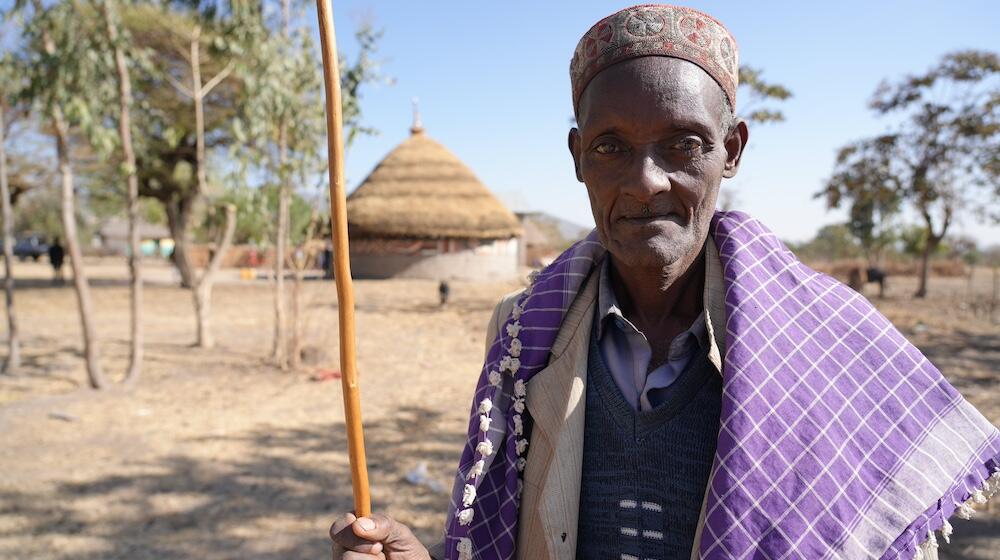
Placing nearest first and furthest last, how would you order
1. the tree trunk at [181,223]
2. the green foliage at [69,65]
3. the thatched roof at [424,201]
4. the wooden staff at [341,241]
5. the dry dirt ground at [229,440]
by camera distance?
1. the wooden staff at [341,241]
2. the dry dirt ground at [229,440]
3. the green foliage at [69,65]
4. the tree trunk at [181,223]
5. the thatched roof at [424,201]

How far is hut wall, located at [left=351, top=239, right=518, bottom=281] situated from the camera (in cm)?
2150

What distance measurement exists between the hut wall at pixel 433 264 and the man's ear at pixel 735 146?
2025 cm

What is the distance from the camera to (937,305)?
13.7 metres

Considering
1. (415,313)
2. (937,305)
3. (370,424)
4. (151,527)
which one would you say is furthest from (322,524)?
(937,305)

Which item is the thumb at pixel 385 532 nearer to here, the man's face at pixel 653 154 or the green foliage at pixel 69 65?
the man's face at pixel 653 154

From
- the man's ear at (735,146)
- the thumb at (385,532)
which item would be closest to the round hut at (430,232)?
the man's ear at (735,146)

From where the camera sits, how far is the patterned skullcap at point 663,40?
1046 millimetres

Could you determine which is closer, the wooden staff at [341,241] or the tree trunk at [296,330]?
the wooden staff at [341,241]

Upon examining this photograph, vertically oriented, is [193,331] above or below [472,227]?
below

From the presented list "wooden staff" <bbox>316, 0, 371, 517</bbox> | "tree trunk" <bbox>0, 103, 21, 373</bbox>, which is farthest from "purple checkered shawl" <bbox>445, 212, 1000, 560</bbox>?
"tree trunk" <bbox>0, 103, 21, 373</bbox>

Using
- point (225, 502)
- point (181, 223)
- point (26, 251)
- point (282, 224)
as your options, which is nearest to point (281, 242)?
point (282, 224)

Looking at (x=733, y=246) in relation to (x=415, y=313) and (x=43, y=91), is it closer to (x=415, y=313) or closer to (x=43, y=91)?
(x=43, y=91)

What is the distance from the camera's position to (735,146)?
117 centimetres

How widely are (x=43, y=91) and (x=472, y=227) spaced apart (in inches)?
652
